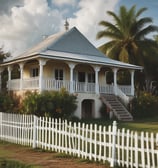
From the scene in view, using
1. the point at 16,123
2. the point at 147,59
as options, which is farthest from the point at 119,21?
the point at 16,123

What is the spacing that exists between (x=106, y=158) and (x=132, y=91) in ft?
70.8

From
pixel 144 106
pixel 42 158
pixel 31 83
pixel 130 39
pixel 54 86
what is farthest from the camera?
pixel 130 39

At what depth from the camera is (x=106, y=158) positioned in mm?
10078

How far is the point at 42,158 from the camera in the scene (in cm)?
1105

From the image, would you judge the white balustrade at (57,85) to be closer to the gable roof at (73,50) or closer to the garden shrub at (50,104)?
the gable roof at (73,50)

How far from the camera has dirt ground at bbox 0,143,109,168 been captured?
1000 centimetres

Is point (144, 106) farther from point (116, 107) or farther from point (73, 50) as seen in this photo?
point (73, 50)

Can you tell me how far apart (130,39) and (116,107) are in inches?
624

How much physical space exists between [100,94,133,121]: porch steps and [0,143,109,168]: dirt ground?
44.2 feet

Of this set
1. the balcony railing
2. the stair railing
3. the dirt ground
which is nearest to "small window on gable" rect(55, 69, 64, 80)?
the balcony railing

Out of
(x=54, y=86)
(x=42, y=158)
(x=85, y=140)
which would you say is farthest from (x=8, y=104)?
(x=85, y=140)

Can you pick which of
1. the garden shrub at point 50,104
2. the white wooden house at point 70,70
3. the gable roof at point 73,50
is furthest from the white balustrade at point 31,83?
the garden shrub at point 50,104

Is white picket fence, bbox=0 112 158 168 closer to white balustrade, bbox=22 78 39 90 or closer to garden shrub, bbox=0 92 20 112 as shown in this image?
garden shrub, bbox=0 92 20 112

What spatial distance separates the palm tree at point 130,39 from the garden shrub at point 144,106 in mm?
10113
